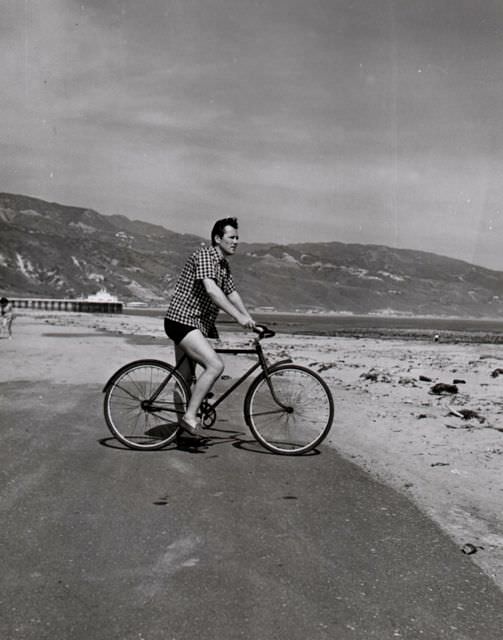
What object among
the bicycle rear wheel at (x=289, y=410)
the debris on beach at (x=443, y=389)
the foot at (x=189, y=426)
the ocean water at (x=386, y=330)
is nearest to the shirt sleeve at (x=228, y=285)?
the ocean water at (x=386, y=330)

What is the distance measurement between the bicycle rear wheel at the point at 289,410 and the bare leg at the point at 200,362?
50 centimetres

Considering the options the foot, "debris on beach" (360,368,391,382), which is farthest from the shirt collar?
"debris on beach" (360,368,391,382)

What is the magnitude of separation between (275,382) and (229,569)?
3.24 meters

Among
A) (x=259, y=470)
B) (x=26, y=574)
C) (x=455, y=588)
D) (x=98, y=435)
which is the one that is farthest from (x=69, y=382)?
(x=455, y=588)

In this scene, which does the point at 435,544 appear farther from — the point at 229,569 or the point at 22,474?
the point at 22,474

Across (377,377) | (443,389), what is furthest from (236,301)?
(377,377)

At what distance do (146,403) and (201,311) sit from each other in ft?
3.68

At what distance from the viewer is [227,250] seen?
6531 millimetres

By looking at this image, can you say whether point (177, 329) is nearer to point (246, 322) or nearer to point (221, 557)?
point (246, 322)

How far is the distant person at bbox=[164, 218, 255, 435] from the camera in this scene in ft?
20.5

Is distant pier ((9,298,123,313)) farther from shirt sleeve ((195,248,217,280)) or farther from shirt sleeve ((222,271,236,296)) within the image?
shirt sleeve ((195,248,217,280))

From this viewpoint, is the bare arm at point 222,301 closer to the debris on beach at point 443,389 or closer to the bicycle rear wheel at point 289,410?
the bicycle rear wheel at point 289,410

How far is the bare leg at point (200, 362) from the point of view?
20.5 ft

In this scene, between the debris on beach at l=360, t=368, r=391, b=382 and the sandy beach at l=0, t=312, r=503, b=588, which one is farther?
the debris on beach at l=360, t=368, r=391, b=382
